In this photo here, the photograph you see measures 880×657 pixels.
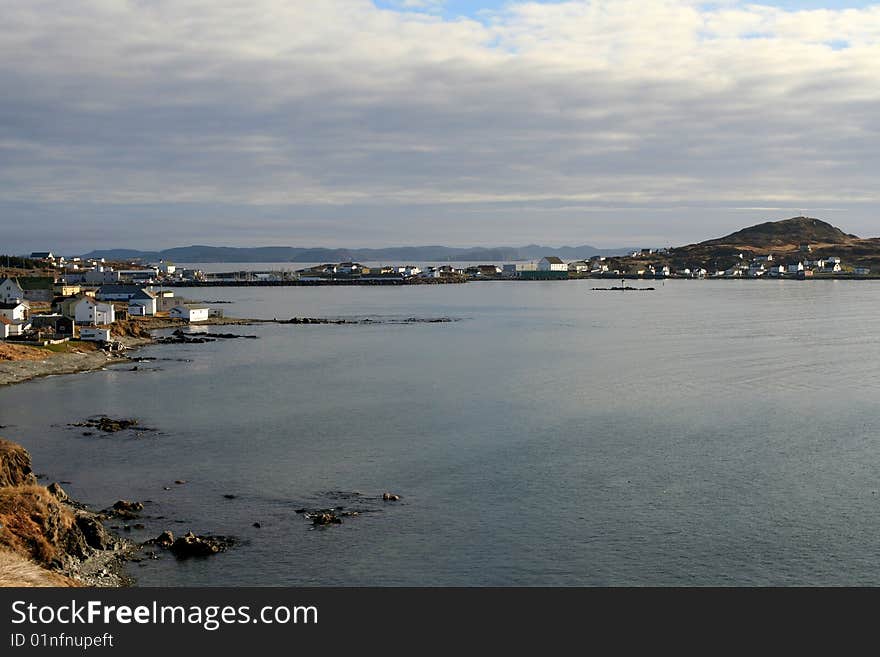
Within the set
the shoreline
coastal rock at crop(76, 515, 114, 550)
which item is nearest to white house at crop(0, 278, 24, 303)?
the shoreline

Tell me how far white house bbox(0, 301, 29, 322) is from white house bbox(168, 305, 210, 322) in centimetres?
1530

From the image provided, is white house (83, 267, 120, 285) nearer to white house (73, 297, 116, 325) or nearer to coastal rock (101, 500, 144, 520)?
white house (73, 297, 116, 325)

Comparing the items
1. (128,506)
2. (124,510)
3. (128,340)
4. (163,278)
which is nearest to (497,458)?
(128,506)

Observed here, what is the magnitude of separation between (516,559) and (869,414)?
16.5m

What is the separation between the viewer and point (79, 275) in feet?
338

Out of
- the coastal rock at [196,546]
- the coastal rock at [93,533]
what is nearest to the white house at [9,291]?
the coastal rock at [93,533]

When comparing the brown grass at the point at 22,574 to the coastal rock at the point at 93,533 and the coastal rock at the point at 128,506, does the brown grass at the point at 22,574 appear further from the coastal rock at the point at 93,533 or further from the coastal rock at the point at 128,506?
the coastal rock at the point at 128,506

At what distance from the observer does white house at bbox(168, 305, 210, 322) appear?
5889 cm

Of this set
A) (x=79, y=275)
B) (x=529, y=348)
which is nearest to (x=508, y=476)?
(x=529, y=348)

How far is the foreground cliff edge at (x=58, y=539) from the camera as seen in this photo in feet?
41.2

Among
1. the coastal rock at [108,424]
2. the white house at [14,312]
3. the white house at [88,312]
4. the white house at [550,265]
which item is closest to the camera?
the coastal rock at [108,424]

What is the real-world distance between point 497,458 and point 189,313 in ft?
140

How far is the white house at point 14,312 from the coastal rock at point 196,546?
30.6 meters
